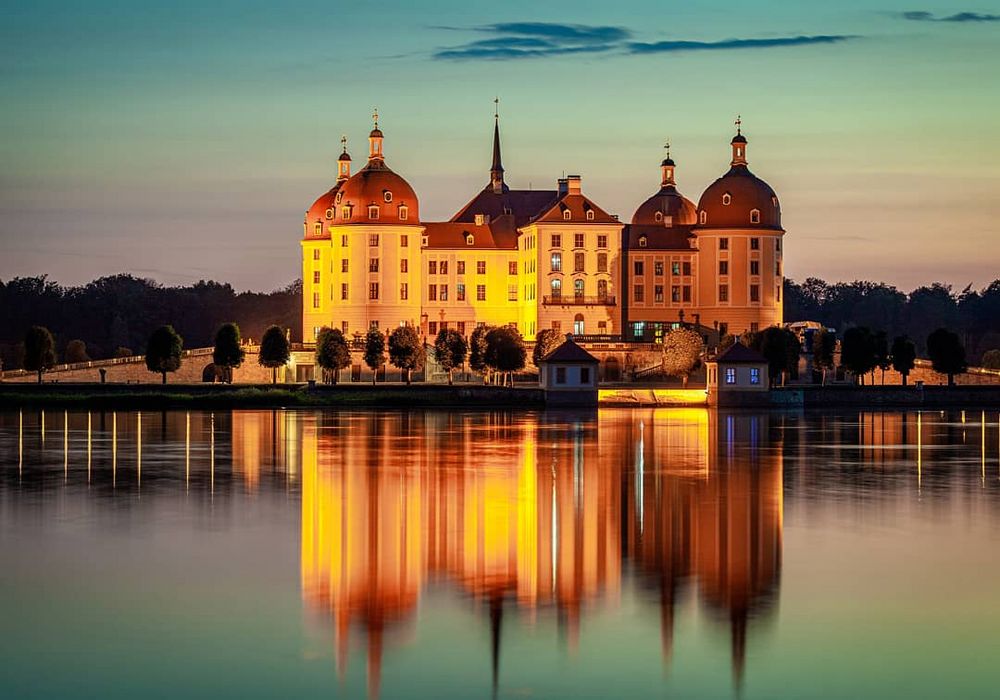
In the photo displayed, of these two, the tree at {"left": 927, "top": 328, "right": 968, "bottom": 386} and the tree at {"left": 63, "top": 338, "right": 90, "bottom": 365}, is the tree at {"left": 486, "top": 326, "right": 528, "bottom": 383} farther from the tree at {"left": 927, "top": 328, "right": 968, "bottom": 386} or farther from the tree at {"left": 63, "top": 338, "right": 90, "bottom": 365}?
the tree at {"left": 63, "top": 338, "right": 90, "bottom": 365}

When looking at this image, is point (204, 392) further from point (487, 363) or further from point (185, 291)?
point (185, 291)

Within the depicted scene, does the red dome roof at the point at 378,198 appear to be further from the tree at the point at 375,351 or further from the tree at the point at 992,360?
the tree at the point at 992,360

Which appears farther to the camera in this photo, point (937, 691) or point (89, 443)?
point (89, 443)

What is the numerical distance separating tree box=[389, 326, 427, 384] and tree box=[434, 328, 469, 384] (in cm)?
107

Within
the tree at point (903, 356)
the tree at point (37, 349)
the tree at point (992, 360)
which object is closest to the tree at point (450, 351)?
the tree at point (37, 349)

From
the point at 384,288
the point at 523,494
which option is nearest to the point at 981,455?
the point at 523,494

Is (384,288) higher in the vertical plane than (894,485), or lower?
higher

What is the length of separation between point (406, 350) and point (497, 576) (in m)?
61.0

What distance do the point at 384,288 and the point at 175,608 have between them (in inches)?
2812

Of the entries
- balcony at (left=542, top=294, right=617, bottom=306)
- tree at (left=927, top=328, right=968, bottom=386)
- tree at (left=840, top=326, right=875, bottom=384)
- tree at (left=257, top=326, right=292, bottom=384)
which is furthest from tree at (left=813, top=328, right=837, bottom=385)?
tree at (left=257, top=326, right=292, bottom=384)

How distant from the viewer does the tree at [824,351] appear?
81.5 metres

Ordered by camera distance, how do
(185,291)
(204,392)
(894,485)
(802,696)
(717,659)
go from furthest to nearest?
1. (185,291)
2. (204,392)
3. (894,485)
4. (717,659)
5. (802,696)

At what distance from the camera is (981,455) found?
36.8m

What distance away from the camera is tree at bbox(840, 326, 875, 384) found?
77.2 metres
